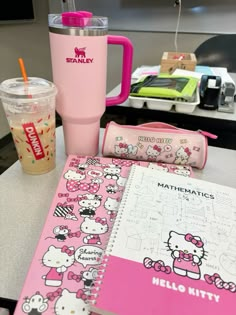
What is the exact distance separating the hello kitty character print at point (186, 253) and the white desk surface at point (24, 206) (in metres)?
0.20

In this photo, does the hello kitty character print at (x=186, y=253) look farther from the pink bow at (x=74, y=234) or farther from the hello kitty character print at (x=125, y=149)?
the hello kitty character print at (x=125, y=149)

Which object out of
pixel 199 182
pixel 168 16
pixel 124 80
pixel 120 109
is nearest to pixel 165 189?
pixel 199 182

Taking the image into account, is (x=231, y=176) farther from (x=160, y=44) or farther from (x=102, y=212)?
(x=160, y=44)

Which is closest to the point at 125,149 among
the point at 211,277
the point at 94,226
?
the point at 94,226

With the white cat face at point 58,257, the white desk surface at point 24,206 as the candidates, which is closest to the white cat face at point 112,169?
the white desk surface at point 24,206

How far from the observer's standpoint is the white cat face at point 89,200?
0.47 m

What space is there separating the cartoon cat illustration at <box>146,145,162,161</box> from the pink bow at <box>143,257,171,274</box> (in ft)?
0.94

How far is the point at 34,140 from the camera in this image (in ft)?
1.77

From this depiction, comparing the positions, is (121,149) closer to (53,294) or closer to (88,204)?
(88,204)

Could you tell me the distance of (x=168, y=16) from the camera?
2049 millimetres

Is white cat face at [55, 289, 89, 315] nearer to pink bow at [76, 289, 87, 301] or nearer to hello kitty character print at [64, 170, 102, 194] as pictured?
pink bow at [76, 289, 87, 301]

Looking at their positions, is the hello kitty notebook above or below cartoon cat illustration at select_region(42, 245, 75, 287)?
above

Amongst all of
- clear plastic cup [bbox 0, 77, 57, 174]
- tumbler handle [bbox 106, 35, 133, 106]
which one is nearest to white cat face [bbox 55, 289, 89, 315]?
clear plastic cup [bbox 0, 77, 57, 174]

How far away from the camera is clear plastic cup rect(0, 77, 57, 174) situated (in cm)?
52
